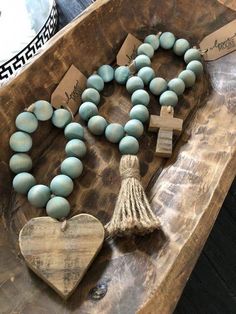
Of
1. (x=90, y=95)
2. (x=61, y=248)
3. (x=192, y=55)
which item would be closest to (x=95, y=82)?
(x=90, y=95)

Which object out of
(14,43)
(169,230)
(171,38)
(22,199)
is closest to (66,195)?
(22,199)

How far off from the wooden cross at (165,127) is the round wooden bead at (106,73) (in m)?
0.15

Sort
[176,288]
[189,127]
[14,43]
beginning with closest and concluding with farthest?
[176,288], [189,127], [14,43]

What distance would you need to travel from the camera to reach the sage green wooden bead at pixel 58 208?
0.77 metres

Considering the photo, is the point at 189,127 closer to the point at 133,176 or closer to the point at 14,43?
the point at 133,176

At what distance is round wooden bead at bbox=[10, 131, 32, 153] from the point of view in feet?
2.72

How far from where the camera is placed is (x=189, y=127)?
941mm

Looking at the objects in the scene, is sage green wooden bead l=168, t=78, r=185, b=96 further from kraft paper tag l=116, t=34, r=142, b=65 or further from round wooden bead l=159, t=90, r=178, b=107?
kraft paper tag l=116, t=34, r=142, b=65

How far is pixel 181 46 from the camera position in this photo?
1029 mm

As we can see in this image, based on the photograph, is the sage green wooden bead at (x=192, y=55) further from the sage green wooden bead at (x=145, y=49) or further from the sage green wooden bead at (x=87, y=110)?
the sage green wooden bead at (x=87, y=110)

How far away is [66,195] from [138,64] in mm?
361

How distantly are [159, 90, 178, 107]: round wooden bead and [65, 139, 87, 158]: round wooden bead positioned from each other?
0.68 ft

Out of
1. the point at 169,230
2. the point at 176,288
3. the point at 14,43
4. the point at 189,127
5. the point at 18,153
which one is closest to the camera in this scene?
the point at 176,288

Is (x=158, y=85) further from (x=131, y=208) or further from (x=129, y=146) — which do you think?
(x=131, y=208)
